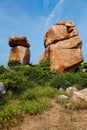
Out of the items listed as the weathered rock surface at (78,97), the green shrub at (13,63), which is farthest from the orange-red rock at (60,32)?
the weathered rock surface at (78,97)

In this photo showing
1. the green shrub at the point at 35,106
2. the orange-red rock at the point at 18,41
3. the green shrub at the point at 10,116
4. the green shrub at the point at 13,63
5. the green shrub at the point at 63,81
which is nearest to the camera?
the green shrub at the point at 10,116

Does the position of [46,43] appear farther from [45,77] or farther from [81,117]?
[81,117]

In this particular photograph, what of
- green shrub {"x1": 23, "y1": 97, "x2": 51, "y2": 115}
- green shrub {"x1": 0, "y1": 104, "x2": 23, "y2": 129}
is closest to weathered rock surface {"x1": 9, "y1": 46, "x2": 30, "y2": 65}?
green shrub {"x1": 23, "y1": 97, "x2": 51, "y2": 115}

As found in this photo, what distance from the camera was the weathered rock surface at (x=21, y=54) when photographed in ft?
104

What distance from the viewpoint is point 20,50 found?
32.1 meters

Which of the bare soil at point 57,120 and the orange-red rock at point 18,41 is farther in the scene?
the orange-red rock at point 18,41

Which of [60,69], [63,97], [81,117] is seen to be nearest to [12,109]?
[81,117]

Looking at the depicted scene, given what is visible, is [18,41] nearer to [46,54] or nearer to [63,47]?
[46,54]

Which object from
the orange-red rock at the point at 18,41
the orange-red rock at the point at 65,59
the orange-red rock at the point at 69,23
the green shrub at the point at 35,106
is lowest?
the green shrub at the point at 35,106

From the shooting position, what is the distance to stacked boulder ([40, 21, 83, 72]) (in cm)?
2653

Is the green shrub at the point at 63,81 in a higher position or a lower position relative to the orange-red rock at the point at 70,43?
lower

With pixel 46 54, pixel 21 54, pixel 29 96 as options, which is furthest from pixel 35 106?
pixel 21 54

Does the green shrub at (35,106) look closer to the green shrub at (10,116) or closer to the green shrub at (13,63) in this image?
the green shrub at (10,116)

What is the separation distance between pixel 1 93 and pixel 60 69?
44.7 feet
